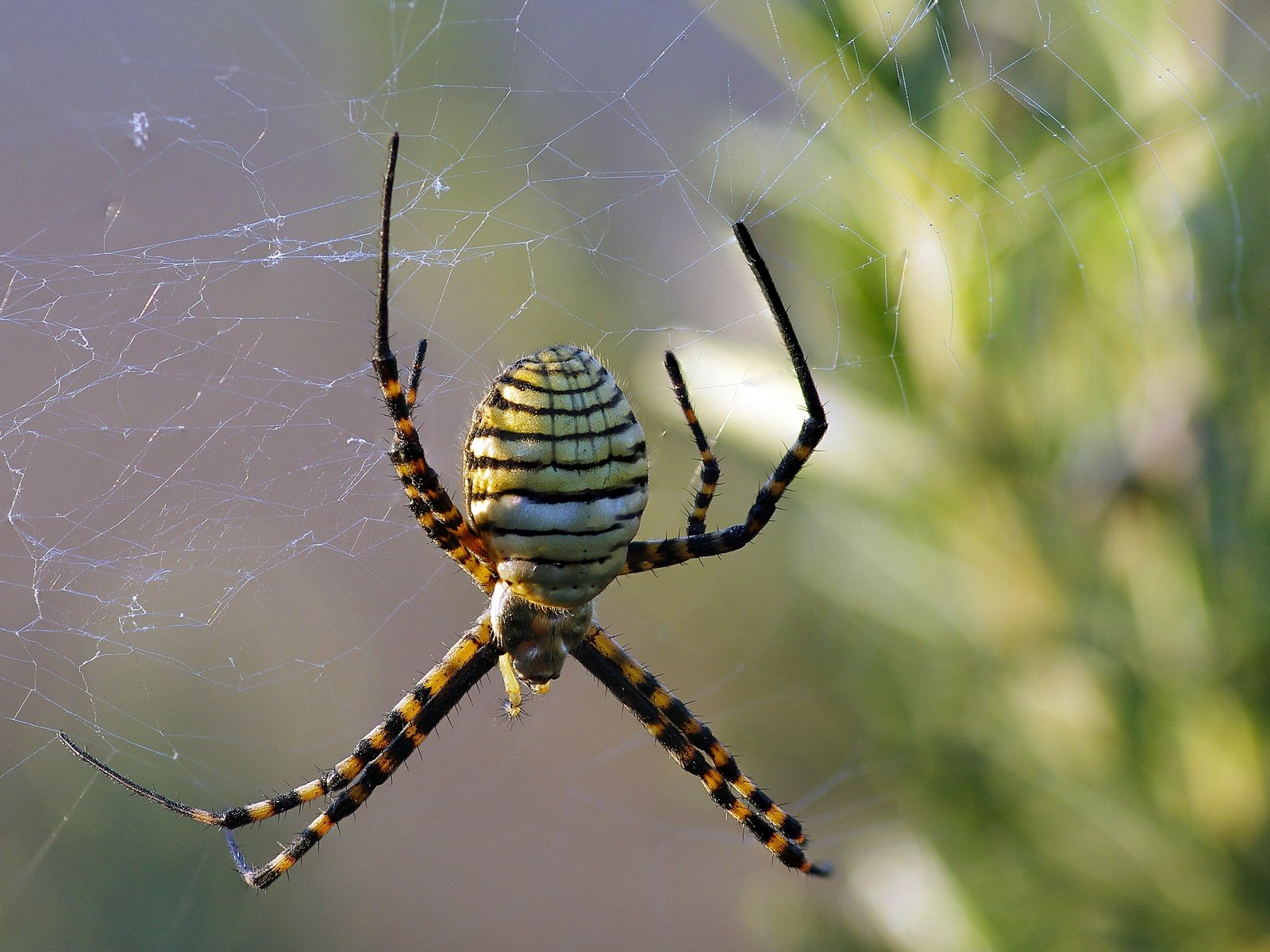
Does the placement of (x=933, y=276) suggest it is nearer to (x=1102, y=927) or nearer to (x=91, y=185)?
(x=1102, y=927)

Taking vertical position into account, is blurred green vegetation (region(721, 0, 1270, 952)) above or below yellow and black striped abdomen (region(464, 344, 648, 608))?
above

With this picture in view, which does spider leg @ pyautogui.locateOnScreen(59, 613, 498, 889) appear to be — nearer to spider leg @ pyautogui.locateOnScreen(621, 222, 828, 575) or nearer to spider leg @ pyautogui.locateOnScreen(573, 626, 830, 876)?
spider leg @ pyautogui.locateOnScreen(573, 626, 830, 876)

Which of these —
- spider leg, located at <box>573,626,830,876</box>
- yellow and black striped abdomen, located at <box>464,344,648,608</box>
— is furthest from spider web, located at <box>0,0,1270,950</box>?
yellow and black striped abdomen, located at <box>464,344,648,608</box>

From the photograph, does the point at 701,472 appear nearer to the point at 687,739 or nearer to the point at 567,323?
the point at 687,739

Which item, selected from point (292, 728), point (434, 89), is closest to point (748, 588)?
point (434, 89)

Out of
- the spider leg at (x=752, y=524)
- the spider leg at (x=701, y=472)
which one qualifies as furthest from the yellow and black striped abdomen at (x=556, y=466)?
the spider leg at (x=701, y=472)

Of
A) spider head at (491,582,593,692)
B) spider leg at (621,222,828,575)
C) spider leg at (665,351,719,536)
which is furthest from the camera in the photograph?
spider head at (491,582,593,692)

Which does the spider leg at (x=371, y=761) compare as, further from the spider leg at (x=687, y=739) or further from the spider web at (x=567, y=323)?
the spider web at (x=567, y=323)

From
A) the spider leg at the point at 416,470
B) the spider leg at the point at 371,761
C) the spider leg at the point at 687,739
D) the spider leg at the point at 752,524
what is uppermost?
the spider leg at the point at 752,524
